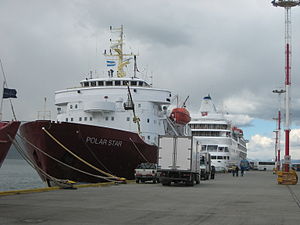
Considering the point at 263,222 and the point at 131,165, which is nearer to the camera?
the point at 263,222

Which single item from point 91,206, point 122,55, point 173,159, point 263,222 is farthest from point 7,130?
point 122,55

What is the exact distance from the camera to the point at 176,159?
21.4 metres

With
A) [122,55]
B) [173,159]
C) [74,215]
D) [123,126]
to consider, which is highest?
[122,55]

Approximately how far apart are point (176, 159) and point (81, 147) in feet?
16.4

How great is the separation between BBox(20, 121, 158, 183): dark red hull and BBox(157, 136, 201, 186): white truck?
370 cm

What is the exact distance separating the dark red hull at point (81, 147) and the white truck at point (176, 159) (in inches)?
146

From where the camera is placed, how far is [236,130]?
75.1 meters

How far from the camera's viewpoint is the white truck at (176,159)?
21.3 metres

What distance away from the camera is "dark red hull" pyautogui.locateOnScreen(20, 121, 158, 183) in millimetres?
21344

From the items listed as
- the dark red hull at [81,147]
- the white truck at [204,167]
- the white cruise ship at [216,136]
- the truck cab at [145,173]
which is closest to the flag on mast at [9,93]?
the dark red hull at [81,147]

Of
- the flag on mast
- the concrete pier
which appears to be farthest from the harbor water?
the concrete pier

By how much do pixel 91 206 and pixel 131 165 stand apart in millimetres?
15761

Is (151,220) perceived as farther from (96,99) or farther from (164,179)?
(96,99)

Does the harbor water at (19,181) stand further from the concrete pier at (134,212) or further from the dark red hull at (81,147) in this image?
the concrete pier at (134,212)
